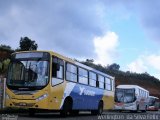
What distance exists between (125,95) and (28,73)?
25659 millimetres

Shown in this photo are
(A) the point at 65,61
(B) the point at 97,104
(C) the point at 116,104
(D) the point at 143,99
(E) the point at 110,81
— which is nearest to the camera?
(A) the point at 65,61

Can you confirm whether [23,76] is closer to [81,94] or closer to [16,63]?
[16,63]

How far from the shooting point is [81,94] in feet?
77.9

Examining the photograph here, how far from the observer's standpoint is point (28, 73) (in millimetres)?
19500

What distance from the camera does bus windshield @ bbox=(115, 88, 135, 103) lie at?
43.4m

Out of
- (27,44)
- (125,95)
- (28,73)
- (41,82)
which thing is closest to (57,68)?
(41,82)

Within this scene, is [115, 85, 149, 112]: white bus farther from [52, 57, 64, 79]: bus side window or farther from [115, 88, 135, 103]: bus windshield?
[52, 57, 64, 79]: bus side window

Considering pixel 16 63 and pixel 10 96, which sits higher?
pixel 16 63

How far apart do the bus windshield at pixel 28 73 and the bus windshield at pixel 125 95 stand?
81.6 feet

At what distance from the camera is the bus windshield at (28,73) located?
19.3 m

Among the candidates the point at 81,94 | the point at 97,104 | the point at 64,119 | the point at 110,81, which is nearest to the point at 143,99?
the point at 110,81

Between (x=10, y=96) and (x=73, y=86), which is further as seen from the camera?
(x=73, y=86)

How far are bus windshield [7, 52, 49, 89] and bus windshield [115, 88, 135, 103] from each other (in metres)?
24.9

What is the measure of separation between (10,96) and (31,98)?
1.24 metres
